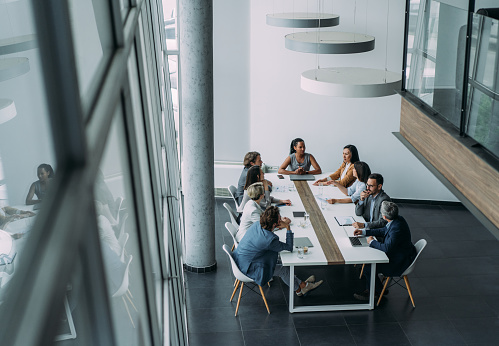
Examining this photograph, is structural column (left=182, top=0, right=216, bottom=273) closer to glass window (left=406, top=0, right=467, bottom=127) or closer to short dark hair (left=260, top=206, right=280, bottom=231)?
short dark hair (left=260, top=206, right=280, bottom=231)

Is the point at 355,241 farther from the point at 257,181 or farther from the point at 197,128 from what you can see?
the point at 197,128

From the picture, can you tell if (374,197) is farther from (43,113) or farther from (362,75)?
(43,113)

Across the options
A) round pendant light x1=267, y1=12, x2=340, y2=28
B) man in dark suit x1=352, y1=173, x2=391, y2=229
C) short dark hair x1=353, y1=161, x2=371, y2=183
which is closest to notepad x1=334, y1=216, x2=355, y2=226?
man in dark suit x1=352, y1=173, x2=391, y2=229

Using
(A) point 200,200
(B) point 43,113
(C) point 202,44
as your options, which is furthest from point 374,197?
(B) point 43,113

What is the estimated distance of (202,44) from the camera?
25.3 feet

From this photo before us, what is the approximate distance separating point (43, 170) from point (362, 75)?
6.33 metres

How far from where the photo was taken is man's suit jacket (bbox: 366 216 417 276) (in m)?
7.15

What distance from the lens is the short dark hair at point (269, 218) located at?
22.7 ft

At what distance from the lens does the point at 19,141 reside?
0.78 meters

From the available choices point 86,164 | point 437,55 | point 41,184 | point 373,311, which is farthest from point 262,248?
point 41,184

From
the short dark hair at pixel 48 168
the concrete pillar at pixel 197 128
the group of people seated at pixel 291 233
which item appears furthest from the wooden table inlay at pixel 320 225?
the short dark hair at pixel 48 168

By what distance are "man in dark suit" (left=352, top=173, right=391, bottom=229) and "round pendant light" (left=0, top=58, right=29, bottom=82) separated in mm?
7148

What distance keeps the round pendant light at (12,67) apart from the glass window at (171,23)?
10.2 m

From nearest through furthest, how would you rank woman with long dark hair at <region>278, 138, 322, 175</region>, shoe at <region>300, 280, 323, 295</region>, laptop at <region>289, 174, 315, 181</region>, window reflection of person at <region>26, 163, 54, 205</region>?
1. window reflection of person at <region>26, 163, 54, 205</region>
2. shoe at <region>300, 280, 323, 295</region>
3. laptop at <region>289, 174, 315, 181</region>
4. woman with long dark hair at <region>278, 138, 322, 175</region>
